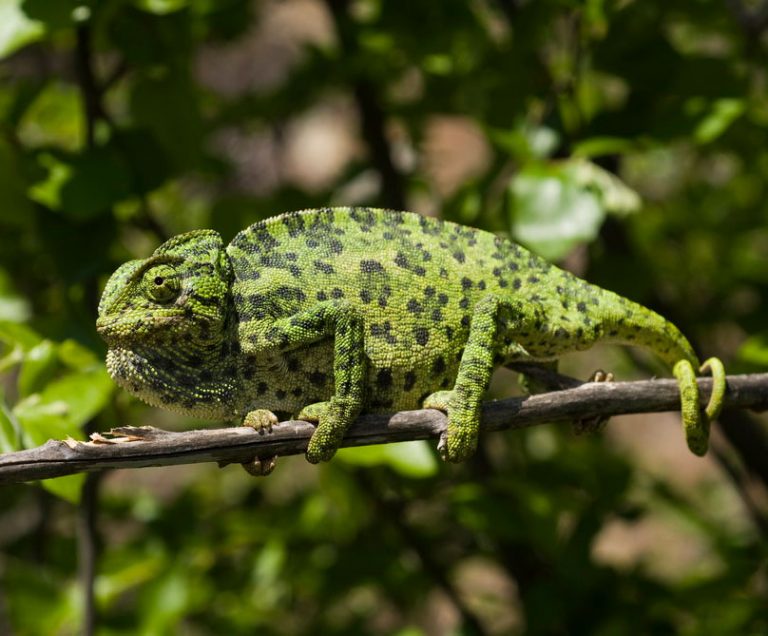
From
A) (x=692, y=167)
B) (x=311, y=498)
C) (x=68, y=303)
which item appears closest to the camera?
(x=68, y=303)

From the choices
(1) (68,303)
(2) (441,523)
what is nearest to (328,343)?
(1) (68,303)

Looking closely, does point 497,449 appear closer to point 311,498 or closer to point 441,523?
point 441,523

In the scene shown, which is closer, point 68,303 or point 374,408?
point 374,408

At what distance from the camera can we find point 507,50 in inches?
110

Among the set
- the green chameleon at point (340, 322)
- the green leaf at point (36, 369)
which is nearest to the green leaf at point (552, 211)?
the green chameleon at point (340, 322)

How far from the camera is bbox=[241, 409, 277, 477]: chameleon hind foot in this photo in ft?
5.56

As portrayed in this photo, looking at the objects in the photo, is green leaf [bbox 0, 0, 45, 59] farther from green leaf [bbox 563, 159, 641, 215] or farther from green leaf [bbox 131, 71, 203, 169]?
green leaf [bbox 563, 159, 641, 215]

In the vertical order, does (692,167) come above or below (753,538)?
above

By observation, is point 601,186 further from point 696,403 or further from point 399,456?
point 399,456

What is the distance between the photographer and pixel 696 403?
1973 mm

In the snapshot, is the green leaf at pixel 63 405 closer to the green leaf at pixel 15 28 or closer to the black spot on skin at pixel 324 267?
the black spot on skin at pixel 324 267

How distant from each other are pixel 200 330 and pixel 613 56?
56.3 inches

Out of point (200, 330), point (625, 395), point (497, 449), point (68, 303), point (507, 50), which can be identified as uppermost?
point (507, 50)

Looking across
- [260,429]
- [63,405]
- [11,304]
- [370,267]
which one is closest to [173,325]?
[260,429]
